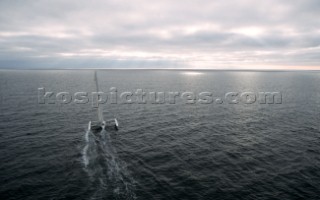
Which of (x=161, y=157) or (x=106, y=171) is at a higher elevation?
(x=161, y=157)

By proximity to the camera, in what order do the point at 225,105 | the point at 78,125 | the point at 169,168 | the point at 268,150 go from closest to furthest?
the point at 169,168
the point at 268,150
the point at 78,125
the point at 225,105

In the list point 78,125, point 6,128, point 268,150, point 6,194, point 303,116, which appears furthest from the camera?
point 303,116

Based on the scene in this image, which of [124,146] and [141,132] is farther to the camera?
[141,132]

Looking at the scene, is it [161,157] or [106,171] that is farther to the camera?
[161,157]

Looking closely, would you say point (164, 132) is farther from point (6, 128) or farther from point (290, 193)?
point (6, 128)

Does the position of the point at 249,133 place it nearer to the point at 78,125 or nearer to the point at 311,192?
the point at 311,192

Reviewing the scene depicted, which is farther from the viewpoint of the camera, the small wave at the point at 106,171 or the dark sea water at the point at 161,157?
the dark sea water at the point at 161,157

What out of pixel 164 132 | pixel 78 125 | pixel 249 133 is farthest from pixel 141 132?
pixel 249 133

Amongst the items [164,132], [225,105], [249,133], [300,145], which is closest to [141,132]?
[164,132]

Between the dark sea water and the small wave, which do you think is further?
the dark sea water

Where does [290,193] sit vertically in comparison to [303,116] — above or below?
below
